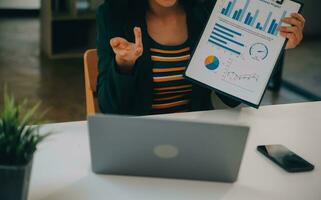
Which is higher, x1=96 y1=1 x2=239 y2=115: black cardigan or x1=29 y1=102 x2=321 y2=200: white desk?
x1=96 y1=1 x2=239 y2=115: black cardigan

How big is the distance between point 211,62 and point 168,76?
22cm

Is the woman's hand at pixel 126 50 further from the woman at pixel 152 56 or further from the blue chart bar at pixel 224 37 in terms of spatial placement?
the blue chart bar at pixel 224 37

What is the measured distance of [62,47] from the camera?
213 inches

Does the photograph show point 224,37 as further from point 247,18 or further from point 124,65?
point 124,65

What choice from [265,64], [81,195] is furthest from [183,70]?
[81,195]

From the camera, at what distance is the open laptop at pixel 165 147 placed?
4.22 feet

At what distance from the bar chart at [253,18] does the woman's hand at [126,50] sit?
11.9 inches

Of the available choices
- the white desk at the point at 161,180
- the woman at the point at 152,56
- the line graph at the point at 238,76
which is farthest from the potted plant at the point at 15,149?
the line graph at the point at 238,76

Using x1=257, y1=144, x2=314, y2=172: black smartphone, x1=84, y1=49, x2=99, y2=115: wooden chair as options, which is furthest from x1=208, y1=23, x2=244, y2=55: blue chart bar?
x1=84, y1=49, x2=99, y2=115: wooden chair

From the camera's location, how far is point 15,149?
3.79ft

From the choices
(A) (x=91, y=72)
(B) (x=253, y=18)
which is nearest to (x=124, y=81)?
(A) (x=91, y=72)

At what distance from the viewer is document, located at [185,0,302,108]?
5.83 ft

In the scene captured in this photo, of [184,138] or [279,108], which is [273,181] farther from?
[279,108]

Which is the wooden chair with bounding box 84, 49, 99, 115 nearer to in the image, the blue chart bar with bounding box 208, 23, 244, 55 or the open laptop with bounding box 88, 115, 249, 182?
the blue chart bar with bounding box 208, 23, 244, 55
